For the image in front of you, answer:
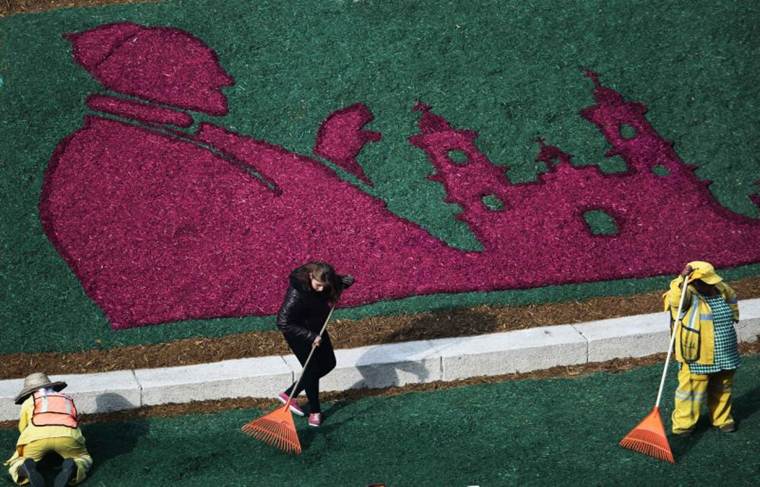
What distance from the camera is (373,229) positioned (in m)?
11.3

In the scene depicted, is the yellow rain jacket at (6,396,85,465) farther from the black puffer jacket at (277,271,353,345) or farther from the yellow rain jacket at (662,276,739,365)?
the yellow rain jacket at (662,276,739,365)

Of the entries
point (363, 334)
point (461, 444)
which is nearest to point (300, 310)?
point (363, 334)

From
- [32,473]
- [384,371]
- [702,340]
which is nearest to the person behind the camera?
[32,473]

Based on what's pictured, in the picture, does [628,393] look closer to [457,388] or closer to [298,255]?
[457,388]

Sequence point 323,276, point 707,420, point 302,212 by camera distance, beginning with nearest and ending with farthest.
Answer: point 323,276 < point 707,420 < point 302,212

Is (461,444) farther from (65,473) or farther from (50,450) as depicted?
(50,450)

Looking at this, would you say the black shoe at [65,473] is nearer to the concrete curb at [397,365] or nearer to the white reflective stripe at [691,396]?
the concrete curb at [397,365]

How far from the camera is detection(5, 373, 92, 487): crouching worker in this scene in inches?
316

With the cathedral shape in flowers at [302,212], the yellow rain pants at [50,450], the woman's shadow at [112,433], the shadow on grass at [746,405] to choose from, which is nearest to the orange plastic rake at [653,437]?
the shadow on grass at [746,405]

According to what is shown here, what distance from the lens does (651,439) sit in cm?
809

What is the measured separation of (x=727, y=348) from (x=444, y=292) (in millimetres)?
3289

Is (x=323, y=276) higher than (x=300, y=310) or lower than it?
higher

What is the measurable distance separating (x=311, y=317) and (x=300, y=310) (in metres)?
0.17

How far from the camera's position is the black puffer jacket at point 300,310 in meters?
8.52
